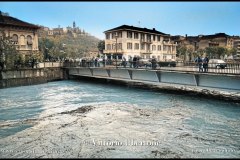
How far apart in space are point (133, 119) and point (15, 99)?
45.1ft

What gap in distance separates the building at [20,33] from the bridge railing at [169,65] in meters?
15.9

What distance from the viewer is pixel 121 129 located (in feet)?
44.2

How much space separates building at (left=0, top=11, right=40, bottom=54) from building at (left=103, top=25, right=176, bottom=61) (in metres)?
19.7

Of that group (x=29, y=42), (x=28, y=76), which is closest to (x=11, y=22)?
(x=29, y=42)

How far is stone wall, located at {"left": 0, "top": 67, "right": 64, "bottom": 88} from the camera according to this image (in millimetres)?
32688

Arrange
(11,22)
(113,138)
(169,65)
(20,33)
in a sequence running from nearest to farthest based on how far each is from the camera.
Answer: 1. (113,138)
2. (169,65)
3. (11,22)
4. (20,33)

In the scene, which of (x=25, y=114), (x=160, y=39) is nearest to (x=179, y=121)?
(x=25, y=114)

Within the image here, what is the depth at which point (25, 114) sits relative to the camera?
56.7 feet

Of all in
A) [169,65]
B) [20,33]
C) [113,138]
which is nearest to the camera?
[113,138]

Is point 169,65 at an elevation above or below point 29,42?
below

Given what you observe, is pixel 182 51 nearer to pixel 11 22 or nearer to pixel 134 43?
pixel 134 43

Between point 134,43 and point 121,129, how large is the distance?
172ft

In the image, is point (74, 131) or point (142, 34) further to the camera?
point (142, 34)

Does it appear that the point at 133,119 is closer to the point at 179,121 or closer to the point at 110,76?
the point at 179,121
